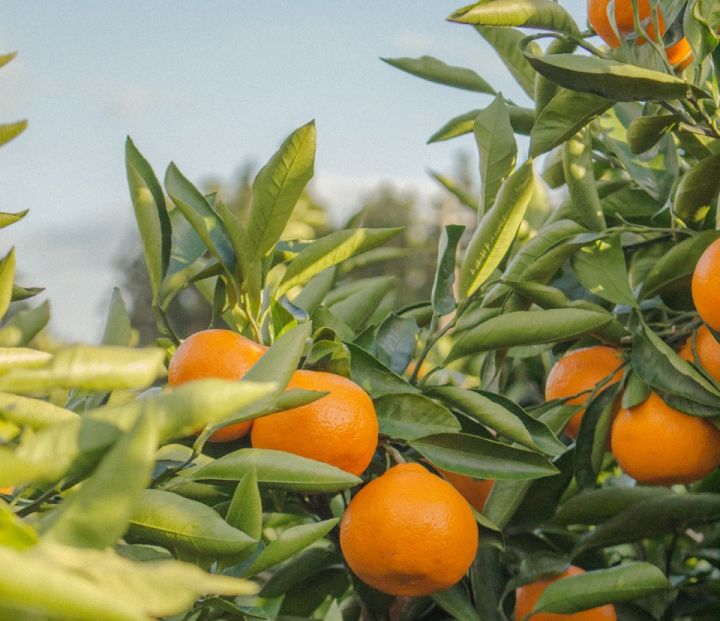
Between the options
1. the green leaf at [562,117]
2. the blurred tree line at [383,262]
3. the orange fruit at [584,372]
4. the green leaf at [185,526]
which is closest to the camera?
the green leaf at [185,526]

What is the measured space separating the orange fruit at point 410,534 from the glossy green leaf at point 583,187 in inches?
14.5

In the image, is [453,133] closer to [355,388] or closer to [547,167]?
[547,167]

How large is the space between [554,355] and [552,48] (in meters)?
0.39

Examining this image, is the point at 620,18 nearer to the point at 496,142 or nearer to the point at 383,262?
the point at 496,142

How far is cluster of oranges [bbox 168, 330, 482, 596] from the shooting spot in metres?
0.64

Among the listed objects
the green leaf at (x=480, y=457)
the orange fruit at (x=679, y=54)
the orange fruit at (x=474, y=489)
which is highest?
the orange fruit at (x=679, y=54)

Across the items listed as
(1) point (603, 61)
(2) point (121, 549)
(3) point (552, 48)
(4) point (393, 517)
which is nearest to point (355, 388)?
(4) point (393, 517)

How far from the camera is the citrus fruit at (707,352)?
73cm

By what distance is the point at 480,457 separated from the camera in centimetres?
72

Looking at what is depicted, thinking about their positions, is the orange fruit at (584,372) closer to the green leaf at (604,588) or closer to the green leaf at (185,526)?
the green leaf at (604,588)

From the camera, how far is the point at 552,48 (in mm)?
845

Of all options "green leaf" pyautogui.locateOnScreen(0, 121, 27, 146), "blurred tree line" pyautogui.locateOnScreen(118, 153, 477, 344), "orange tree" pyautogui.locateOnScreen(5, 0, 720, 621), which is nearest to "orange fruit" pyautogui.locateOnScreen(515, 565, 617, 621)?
"orange tree" pyautogui.locateOnScreen(5, 0, 720, 621)

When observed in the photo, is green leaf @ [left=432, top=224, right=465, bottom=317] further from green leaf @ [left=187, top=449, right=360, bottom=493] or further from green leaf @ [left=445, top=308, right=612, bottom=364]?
green leaf @ [left=187, top=449, right=360, bottom=493]

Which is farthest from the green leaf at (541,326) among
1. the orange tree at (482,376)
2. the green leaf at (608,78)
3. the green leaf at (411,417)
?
the green leaf at (608,78)
